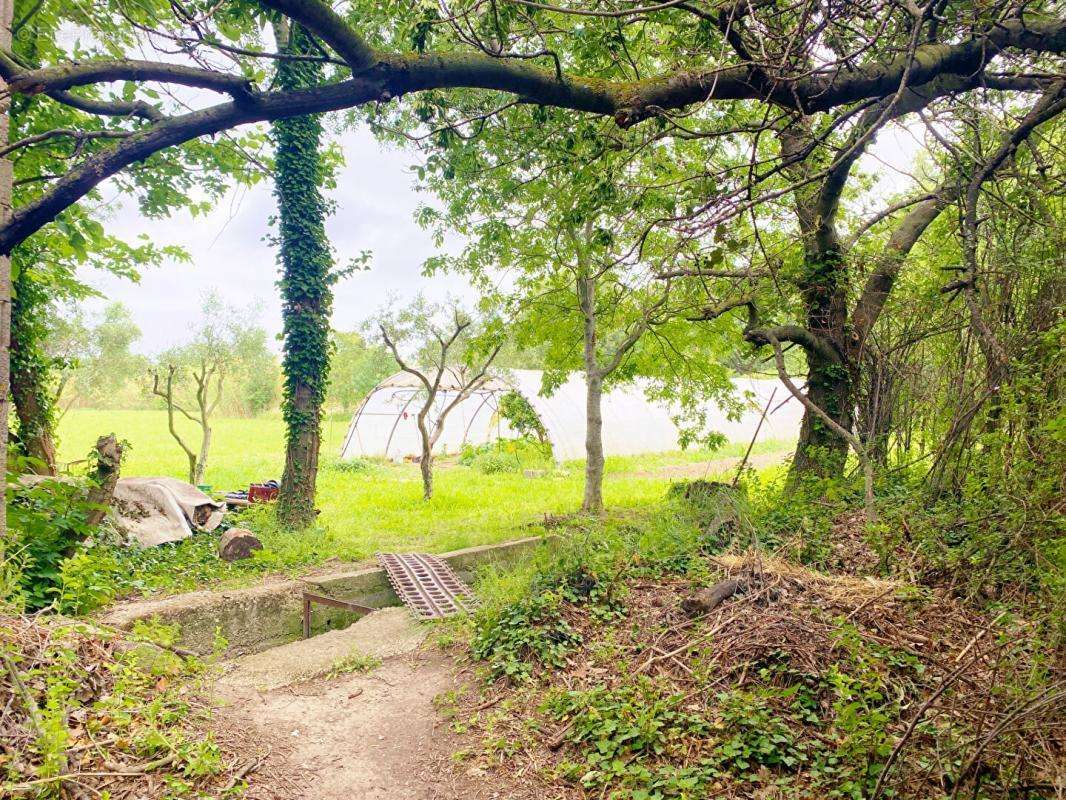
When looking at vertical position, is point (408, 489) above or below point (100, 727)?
above

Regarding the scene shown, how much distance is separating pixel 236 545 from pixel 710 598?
6354mm

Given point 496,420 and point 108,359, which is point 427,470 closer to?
point 496,420

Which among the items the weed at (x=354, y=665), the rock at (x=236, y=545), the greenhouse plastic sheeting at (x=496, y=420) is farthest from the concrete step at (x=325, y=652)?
the greenhouse plastic sheeting at (x=496, y=420)

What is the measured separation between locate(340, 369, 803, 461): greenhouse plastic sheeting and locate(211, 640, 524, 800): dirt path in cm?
1200

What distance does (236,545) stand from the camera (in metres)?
7.91

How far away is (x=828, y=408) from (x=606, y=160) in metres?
4.81

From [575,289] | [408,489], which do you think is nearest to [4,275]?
[575,289]

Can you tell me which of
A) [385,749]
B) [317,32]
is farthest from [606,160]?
[385,749]

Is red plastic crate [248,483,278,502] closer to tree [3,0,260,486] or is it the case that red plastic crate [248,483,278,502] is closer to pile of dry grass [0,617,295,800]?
tree [3,0,260,486]

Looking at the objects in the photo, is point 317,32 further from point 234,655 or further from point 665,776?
point 234,655

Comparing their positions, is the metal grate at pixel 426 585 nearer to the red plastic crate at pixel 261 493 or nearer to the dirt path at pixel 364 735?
the dirt path at pixel 364 735

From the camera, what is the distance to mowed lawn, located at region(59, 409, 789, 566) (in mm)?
9234

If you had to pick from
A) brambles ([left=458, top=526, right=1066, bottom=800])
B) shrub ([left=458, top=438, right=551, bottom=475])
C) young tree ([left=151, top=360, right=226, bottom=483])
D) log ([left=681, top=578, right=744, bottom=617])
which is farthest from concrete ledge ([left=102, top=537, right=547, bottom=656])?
shrub ([left=458, top=438, right=551, bottom=475])

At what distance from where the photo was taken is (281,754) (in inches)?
151
